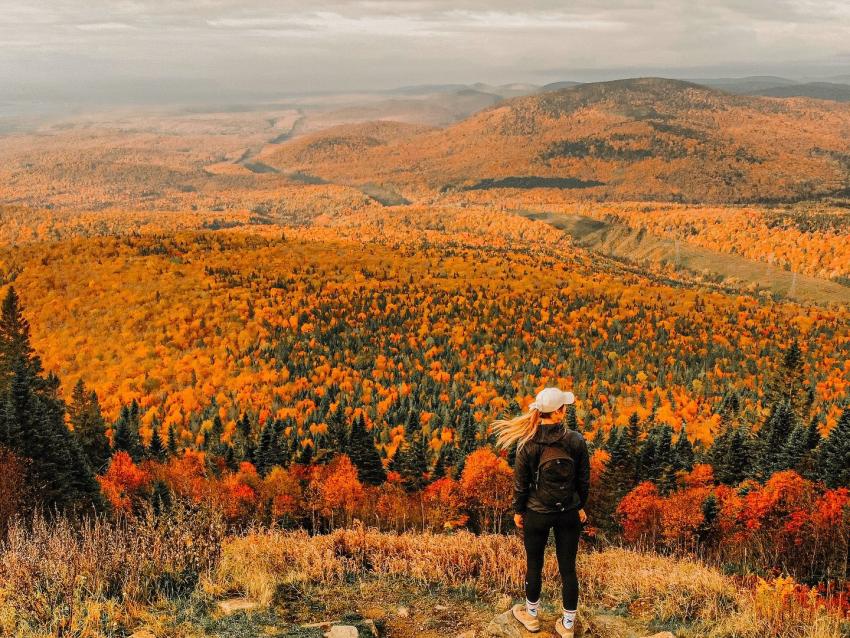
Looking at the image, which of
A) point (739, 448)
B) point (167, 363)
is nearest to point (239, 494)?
point (739, 448)

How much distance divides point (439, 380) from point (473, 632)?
16127 centimetres

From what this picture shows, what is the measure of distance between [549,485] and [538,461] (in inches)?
18.1

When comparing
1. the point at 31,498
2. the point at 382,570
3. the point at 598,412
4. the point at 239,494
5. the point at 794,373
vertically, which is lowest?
the point at 598,412

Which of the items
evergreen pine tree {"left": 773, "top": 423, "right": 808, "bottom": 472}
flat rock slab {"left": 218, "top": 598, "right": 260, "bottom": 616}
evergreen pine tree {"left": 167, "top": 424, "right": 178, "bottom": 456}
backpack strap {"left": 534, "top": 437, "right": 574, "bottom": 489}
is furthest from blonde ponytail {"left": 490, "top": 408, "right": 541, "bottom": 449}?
evergreen pine tree {"left": 167, "top": 424, "right": 178, "bottom": 456}

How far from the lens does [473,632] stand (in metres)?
11.5

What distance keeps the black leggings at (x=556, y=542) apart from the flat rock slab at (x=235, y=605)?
542 centimetres

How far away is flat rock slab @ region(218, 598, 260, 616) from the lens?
1220cm

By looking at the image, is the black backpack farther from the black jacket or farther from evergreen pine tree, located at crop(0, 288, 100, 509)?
evergreen pine tree, located at crop(0, 288, 100, 509)

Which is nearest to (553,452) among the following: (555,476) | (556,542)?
(555,476)

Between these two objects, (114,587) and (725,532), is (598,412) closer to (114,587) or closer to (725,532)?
(725,532)

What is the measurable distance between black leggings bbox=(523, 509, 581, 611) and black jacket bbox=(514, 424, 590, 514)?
17 cm

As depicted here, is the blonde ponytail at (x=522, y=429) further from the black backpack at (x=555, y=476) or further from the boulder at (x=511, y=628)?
the boulder at (x=511, y=628)

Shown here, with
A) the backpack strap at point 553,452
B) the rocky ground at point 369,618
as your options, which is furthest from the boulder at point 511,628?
the backpack strap at point 553,452

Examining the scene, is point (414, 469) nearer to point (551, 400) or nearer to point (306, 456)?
point (306, 456)
